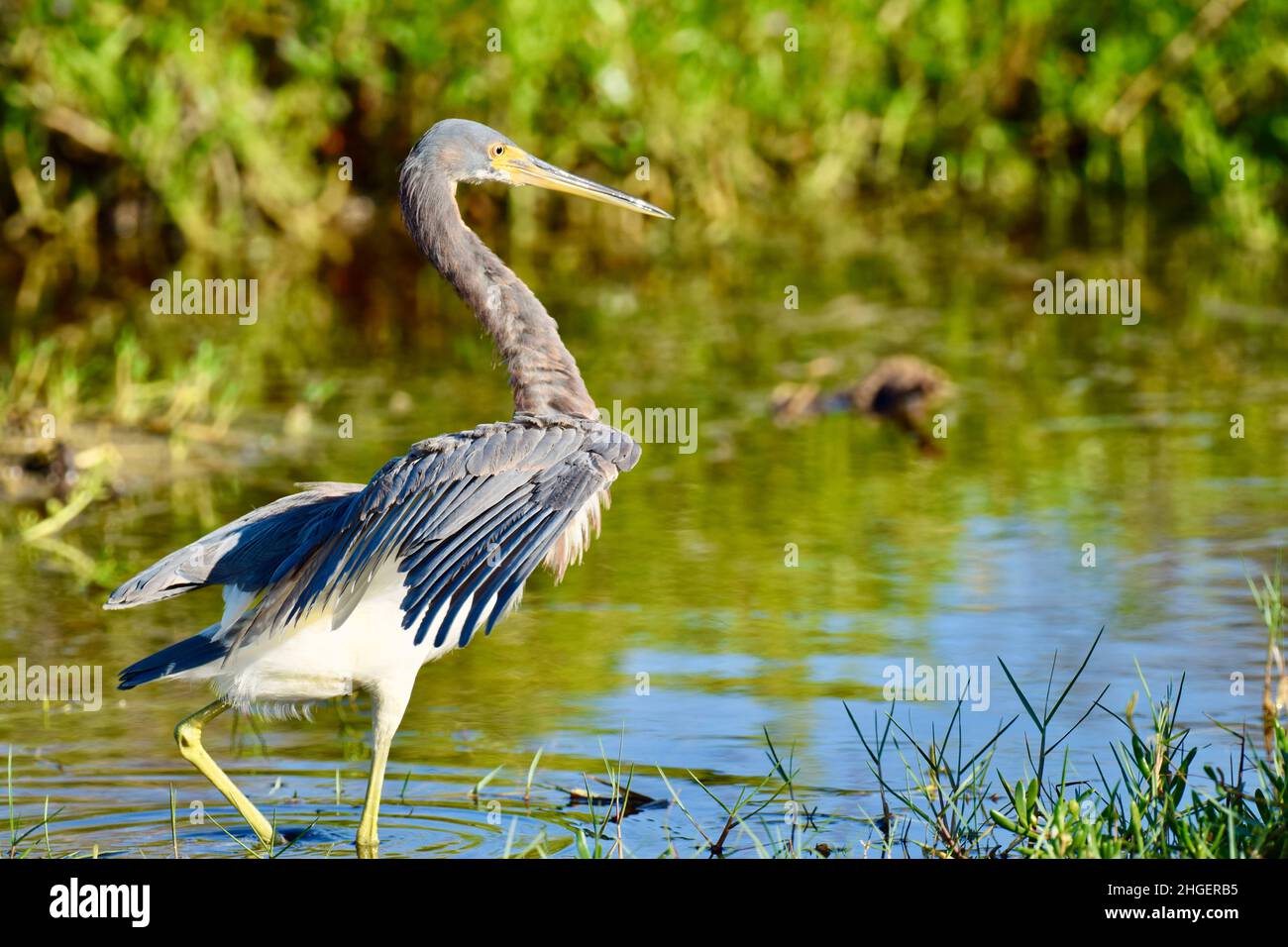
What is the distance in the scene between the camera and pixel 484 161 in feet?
21.5

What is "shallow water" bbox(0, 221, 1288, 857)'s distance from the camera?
602 cm

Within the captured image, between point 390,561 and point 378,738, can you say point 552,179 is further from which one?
point 378,738

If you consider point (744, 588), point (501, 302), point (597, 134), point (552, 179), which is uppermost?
point (597, 134)

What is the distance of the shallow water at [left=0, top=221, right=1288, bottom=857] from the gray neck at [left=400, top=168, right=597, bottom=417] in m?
1.03

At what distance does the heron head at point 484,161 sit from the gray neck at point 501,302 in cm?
8

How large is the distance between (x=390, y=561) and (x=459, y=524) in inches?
13.1

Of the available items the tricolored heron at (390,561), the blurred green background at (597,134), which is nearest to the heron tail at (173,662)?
the tricolored heron at (390,561)

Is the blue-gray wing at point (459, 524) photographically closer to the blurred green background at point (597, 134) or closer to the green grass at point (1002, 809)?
the green grass at point (1002, 809)

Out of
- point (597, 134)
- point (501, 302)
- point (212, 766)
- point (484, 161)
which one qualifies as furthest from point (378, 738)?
point (597, 134)

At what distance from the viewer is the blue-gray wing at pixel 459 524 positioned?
195 inches

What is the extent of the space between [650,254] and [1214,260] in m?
4.31

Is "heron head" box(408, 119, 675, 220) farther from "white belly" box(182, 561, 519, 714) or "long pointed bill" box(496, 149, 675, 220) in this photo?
"white belly" box(182, 561, 519, 714)

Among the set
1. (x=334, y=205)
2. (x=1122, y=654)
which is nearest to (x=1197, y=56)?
(x=334, y=205)
